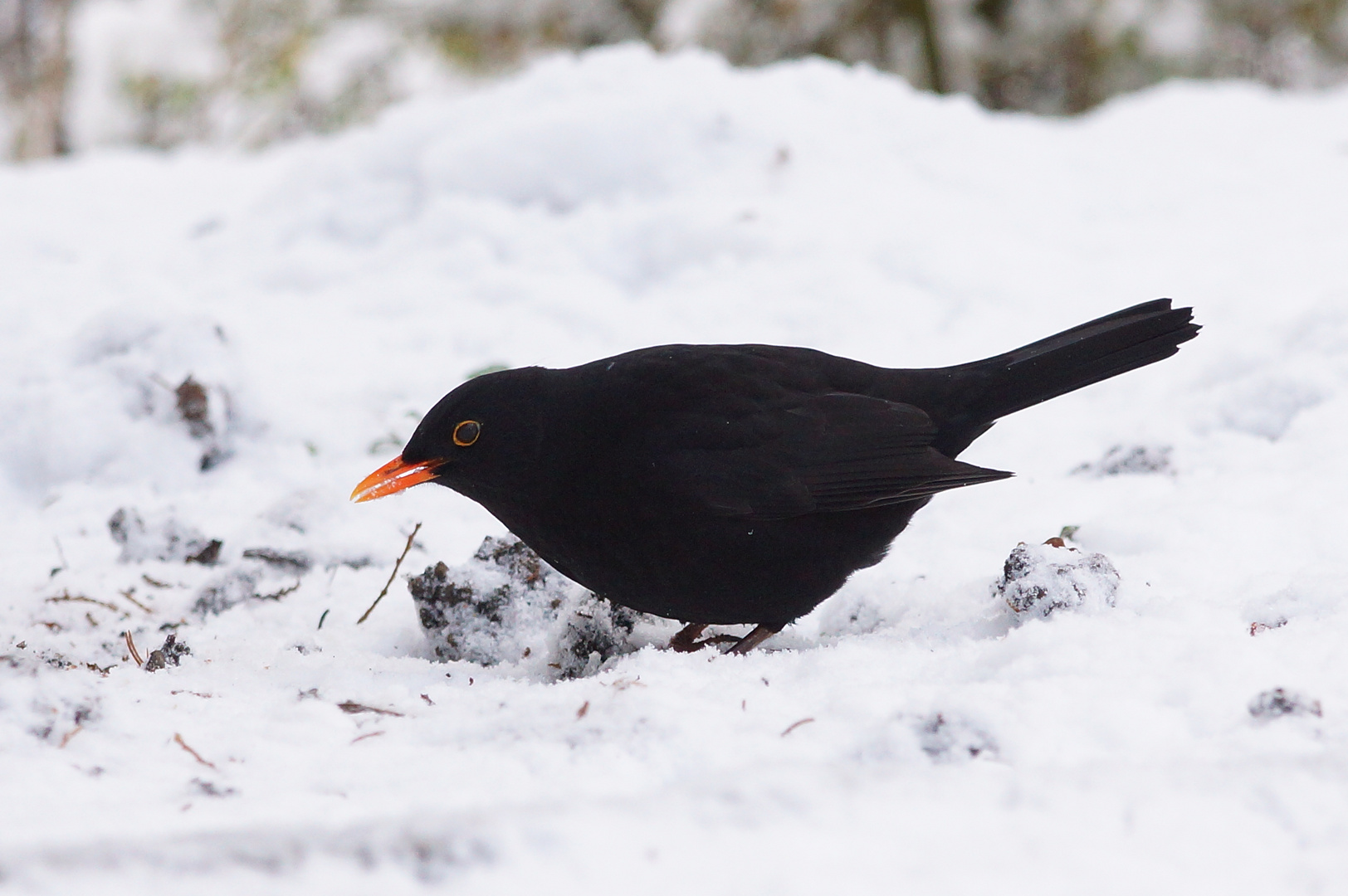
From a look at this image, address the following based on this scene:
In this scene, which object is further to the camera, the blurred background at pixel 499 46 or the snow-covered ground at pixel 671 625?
the blurred background at pixel 499 46

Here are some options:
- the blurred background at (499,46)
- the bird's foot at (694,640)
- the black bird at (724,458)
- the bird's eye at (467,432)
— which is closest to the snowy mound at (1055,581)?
the black bird at (724,458)

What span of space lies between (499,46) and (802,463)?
923cm

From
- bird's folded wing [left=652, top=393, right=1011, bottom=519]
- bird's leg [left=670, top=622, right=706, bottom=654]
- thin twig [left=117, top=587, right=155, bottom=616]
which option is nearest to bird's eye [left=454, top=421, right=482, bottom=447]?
bird's folded wing [left=652, top=393, right=1011, bottom=519]

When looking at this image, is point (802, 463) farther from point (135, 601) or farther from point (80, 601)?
point (80, 601)

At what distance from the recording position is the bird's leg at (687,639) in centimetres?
323

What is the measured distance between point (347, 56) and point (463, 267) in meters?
7.45

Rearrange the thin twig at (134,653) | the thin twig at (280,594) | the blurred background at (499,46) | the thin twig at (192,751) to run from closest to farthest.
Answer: the thin twig at (192,751), the thin twig at (134,653), the thin twig at (280,594), the blurred background at (499,46)

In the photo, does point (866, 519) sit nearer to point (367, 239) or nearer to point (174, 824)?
point (174, 824)

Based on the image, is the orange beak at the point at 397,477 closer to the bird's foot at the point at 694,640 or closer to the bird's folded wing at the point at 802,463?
the bird's folded wing at the point at 802,463

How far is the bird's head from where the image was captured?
3049mm

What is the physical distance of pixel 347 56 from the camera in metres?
12.2

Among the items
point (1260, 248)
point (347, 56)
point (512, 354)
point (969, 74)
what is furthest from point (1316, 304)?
point (347, 56)

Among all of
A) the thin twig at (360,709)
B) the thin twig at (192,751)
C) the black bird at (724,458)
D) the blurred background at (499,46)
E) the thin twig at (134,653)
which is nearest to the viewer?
the thin twig at (192,751)

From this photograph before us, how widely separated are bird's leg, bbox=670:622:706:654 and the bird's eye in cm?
78
